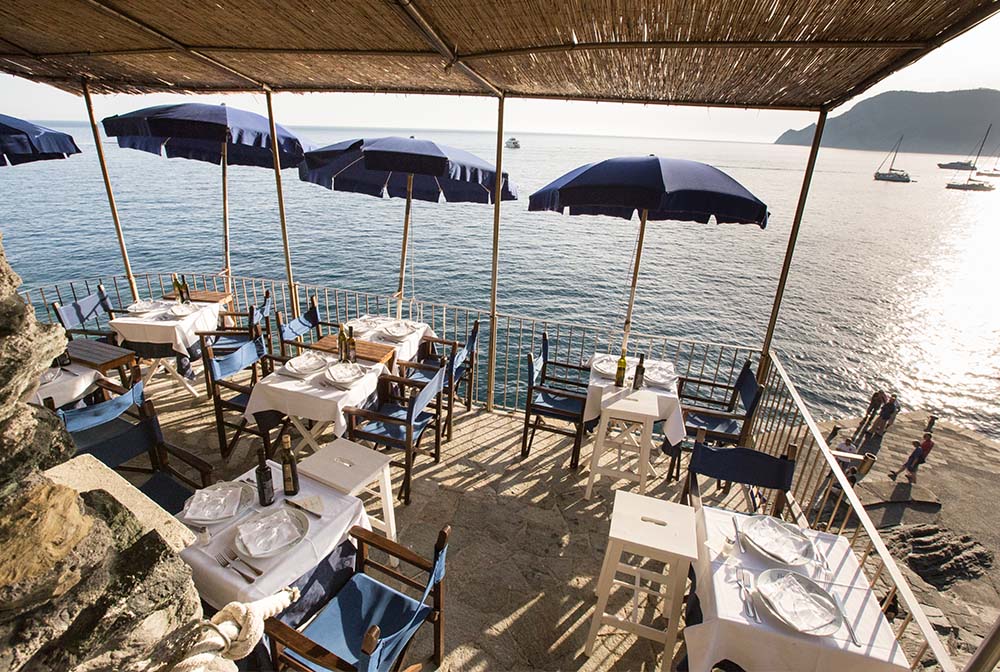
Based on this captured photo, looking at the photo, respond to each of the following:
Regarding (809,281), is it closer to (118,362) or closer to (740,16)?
(740,16)

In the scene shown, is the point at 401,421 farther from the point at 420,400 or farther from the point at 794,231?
the point at 794,231

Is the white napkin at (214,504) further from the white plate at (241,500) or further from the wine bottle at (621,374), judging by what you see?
the wine bottle at (621,374)

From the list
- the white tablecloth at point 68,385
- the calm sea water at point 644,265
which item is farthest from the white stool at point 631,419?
the calm sea water at point 644,265

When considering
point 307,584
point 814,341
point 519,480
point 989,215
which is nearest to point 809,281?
point 814,341

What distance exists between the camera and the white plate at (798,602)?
2119 mm

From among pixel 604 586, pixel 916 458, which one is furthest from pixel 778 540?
pixel 916 458

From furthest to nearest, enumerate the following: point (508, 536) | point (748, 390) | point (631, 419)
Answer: point (748, 390)
point (631, 419)
point (508, 536)

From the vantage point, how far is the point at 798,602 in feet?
7.34

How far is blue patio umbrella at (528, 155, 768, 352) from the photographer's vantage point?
3898 millimetres

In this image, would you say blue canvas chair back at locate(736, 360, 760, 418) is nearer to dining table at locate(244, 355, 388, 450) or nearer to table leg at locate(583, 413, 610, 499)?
table leg at locate(583, 413, 610, 499)

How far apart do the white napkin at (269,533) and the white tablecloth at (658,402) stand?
2.64m

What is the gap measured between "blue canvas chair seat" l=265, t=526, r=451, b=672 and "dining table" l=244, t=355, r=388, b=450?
54.5 inches

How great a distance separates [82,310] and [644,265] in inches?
1030

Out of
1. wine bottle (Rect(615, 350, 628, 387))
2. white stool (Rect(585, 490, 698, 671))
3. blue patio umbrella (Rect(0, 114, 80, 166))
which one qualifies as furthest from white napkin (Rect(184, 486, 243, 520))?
blue patio umbrella (Rect(0, 114, 80, 166))
